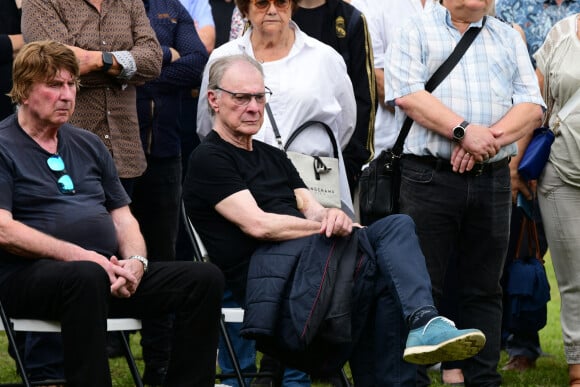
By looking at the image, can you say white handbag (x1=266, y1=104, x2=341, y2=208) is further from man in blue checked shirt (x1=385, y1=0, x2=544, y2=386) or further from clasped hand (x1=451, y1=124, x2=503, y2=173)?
clasped hand (x1=451, y1=124, x2=503, y2=173)

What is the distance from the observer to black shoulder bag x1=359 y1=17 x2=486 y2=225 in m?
6.76

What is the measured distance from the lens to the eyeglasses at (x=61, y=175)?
578 centimetres

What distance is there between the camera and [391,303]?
577 cm

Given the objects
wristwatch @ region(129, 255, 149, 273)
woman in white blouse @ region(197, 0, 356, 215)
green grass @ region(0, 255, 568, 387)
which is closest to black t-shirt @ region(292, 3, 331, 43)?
woman in white blouse @ region(197, 0, 356, 215)

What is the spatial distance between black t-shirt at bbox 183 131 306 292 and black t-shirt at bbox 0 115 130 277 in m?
0.42

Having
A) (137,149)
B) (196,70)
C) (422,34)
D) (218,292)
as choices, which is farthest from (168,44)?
(218,292)

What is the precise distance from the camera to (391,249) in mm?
5754

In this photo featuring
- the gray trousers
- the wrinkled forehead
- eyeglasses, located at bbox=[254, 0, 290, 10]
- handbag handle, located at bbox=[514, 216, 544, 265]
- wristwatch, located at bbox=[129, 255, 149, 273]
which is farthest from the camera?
handbag handle, located at bbox=[514, 216, 544, 265]

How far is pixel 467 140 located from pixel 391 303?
113cm

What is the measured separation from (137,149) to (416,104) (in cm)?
148

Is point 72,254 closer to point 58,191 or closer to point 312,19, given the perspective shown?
point 58,191

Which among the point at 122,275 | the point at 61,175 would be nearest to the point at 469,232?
the point at 122,275

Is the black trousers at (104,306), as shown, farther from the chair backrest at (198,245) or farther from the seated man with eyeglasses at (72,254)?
the chair backrest at (198,245)

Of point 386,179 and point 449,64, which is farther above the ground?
point 449,64
